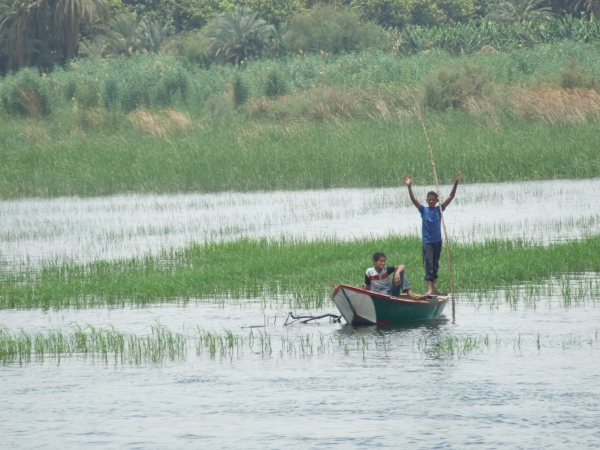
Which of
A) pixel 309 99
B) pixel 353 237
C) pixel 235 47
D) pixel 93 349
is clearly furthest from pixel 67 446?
pixel 235 47

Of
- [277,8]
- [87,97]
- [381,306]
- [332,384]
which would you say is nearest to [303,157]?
[87,97]

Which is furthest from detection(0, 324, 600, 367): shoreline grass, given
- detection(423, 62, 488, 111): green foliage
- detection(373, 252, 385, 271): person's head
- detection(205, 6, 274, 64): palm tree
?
detection(205, 6, 274, 64): palm tree

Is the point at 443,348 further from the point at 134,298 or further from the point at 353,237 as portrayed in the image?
the point at 353,237

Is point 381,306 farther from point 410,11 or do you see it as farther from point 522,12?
point 410,11

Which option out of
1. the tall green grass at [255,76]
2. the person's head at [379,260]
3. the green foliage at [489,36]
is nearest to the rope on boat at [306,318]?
the person's head at [379,260]

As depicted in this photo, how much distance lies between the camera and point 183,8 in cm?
6800

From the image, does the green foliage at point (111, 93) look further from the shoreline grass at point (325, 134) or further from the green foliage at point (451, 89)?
the green foliage at point (451, 89)

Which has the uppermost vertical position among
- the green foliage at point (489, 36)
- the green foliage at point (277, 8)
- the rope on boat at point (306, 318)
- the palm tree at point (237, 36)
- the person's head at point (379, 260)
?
the green foliage at point (277, 8)

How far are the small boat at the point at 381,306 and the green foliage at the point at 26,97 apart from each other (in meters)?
31.8

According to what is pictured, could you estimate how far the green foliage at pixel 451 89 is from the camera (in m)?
38.4

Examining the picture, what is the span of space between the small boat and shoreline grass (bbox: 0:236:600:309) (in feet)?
6.22

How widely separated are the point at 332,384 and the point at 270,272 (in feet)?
22.6

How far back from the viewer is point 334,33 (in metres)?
56.6

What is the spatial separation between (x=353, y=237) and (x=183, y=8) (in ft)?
155
